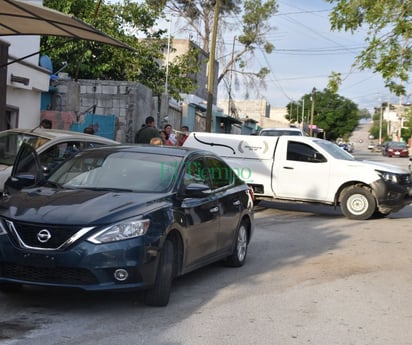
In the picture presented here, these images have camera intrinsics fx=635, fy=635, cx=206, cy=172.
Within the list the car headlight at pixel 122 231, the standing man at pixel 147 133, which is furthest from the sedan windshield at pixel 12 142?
the standing man at pixel 147 133

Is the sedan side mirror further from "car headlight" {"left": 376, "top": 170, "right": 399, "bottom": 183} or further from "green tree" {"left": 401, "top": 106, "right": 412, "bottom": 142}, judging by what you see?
"green tree" {"left": 401, "top": 106, "right": 412, "bottom": 142}

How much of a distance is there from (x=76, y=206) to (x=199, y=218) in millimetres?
1528

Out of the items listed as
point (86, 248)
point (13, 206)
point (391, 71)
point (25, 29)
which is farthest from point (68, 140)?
point (391, 71)

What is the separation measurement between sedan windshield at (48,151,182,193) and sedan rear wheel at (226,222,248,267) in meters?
1.81

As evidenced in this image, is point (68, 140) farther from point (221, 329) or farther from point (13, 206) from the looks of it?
point (221, 329)

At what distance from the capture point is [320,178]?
14.6 m

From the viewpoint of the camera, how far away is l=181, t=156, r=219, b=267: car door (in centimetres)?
668

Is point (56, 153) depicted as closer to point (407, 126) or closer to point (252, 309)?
point (252, 309)

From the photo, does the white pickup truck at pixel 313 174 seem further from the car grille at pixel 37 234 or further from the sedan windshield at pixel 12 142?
the car grille at pixel 37 234

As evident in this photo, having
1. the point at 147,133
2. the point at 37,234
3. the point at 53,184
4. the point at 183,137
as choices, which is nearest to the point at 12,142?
the point at 53,184

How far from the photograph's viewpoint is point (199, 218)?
22.8ft

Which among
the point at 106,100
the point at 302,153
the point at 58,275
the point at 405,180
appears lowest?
the point at 58,275

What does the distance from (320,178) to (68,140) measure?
6494 mm

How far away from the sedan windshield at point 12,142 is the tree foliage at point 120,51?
1398cm
